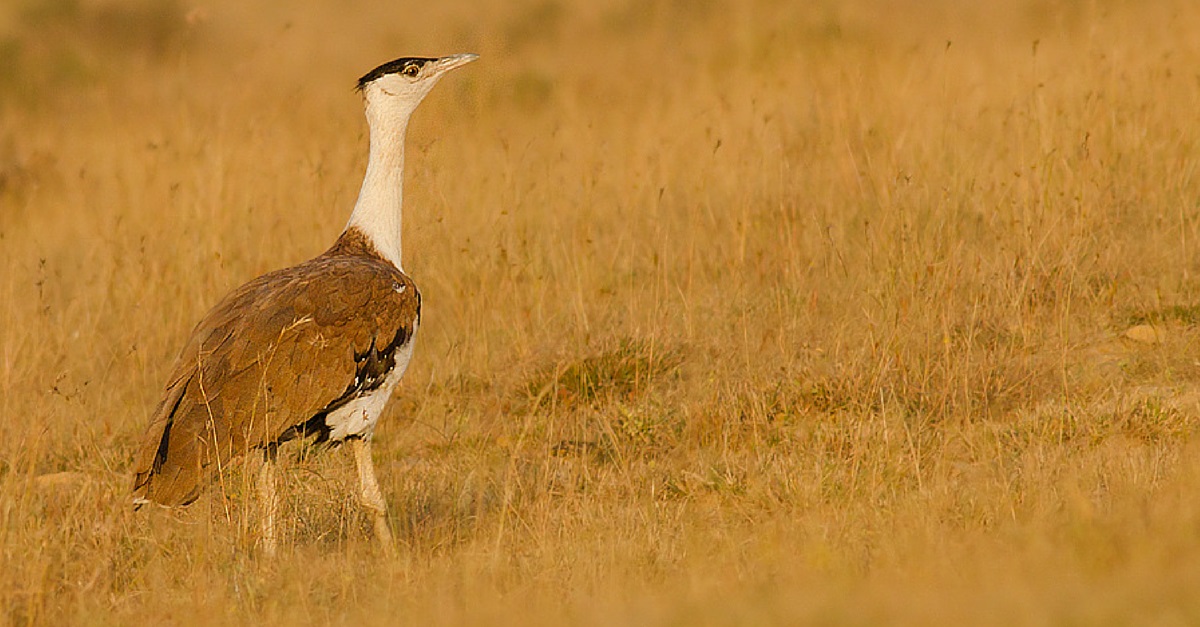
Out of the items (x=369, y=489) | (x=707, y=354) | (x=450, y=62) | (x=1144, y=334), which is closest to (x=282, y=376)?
(x=369, y=489)

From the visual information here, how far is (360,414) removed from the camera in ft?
16.3

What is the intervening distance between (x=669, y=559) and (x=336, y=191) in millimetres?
5277

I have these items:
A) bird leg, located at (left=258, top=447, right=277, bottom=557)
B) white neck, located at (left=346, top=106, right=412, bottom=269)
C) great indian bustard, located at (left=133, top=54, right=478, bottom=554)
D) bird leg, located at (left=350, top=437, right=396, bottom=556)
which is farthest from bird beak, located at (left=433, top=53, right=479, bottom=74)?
bird leg, located at (left=258, top=447, right=277, bottom=557)

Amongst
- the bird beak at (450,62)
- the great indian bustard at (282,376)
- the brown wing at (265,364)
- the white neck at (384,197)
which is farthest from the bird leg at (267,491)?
the bird beak at (450,62)

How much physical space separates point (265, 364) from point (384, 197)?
1047 millimetres

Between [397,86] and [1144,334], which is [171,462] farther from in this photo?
[1144,334]

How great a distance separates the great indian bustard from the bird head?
2.54ft

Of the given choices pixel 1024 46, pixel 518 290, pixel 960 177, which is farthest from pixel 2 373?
pixel 1024 46

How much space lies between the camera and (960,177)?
805 cm

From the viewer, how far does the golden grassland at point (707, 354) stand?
418 centimetres

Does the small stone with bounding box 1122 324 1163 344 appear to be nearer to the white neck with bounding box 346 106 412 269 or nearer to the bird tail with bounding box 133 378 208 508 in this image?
the white neck with bounding box 346 106 412 269

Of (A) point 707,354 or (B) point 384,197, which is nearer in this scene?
(B) point 384,197

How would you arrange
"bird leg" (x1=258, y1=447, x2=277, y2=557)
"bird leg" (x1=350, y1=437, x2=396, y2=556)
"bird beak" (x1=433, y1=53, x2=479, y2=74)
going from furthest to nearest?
"bird beak" (x1=433, y1=53, x2=479, y2=74) → "bird leg" (x1=350, y1=437, x2=396, y2=556) → "bird leg" (x1=258, y1=447, x2=277, y2=557)

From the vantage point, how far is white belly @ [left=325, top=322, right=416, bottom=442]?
4.92m
